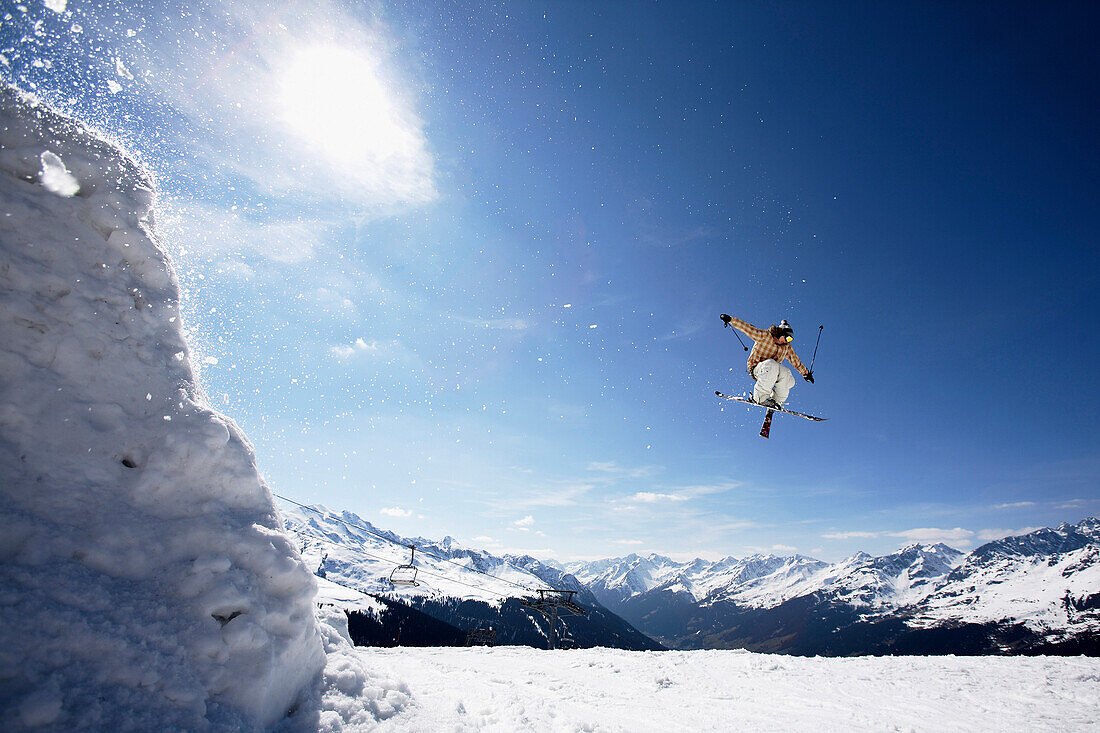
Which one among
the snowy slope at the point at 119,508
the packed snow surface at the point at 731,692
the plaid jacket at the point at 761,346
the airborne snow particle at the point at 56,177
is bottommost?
the packed snow surface at the point at 731,692

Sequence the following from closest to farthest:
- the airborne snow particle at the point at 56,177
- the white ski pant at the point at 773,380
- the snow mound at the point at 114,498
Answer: the snow mound at the point at 114,498 → the airborne snow particle at the point at 56,177 → the white ski pant at the point at 773,380

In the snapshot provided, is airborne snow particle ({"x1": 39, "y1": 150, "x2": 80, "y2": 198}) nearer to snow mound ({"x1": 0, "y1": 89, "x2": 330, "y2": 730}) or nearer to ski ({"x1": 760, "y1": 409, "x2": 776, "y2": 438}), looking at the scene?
snow mound ({"x1": 0, "y1": 89, "x2": 330, "y2": 730})

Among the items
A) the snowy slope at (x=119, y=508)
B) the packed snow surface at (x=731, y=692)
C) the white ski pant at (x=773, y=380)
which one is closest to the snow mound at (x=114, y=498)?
the snowy slope at (x=119, y=508)

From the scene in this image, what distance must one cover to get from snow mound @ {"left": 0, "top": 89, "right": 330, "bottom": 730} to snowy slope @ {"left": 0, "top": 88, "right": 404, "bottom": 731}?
0.02m

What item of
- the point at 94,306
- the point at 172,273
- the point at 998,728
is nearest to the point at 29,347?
the point at 94,306

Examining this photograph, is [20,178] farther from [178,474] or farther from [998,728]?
[998,728]

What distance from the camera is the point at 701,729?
285 inches

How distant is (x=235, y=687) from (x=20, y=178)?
6.67 meters

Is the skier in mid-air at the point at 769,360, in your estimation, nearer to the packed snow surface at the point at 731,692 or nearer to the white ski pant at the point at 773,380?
the white ski pant at the point at 773,380

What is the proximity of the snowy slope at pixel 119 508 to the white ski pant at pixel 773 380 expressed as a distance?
11491mm

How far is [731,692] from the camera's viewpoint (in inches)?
373

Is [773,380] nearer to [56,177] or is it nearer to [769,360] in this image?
[769,360]

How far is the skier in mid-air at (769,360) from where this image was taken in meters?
12.4

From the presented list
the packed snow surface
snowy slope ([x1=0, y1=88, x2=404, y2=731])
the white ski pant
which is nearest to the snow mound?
snowy slope ([x1=0, y1=88, x2=404, y2=731])
